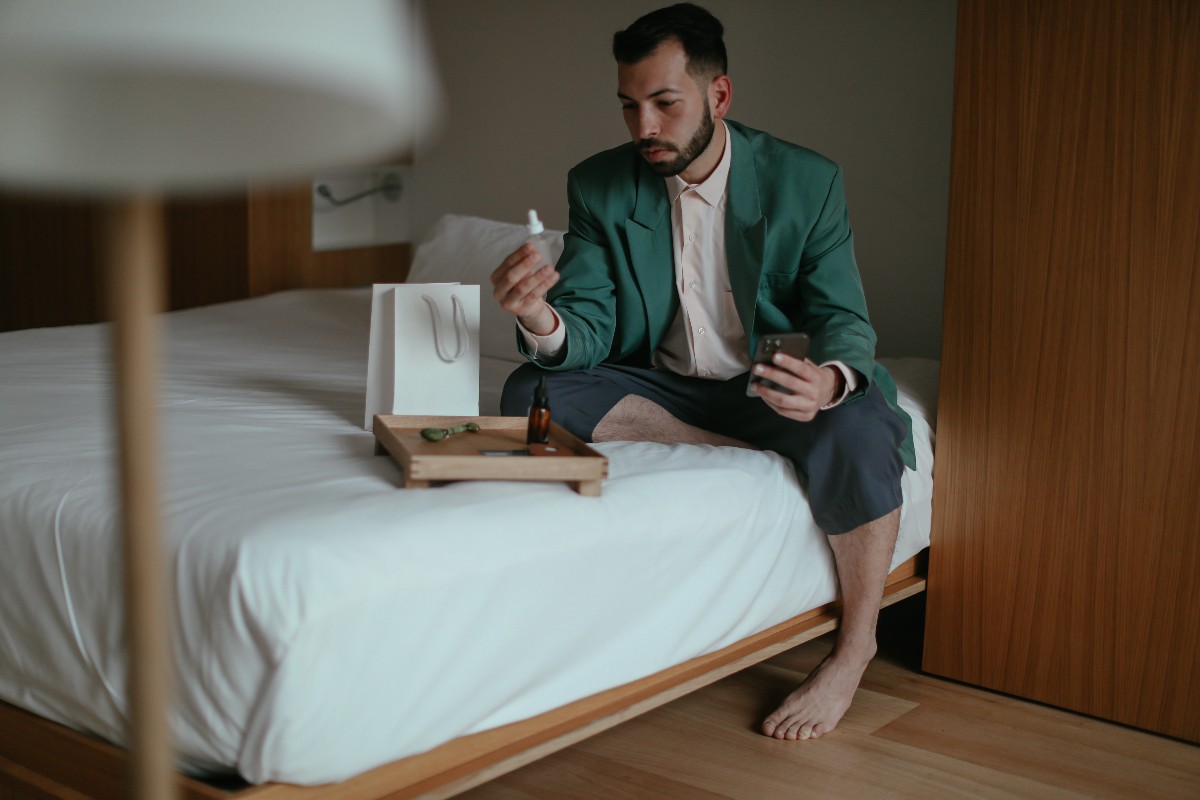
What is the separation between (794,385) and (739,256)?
39cm

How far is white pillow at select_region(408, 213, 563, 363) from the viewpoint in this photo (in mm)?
2854

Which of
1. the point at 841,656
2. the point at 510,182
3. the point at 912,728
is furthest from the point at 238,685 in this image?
the point at 510,182

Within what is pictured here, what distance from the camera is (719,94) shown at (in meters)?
A: 2.10

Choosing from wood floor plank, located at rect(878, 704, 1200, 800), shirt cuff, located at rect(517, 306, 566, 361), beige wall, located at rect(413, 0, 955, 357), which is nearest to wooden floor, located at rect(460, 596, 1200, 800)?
wood floor plank, located at rect(878, 704, 1200, 800)

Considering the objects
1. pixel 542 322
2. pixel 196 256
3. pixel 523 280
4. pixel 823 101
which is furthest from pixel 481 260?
pixel 196 256

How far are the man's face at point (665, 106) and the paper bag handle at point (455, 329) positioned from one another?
1.38 ft

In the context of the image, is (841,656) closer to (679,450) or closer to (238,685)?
(679,450)

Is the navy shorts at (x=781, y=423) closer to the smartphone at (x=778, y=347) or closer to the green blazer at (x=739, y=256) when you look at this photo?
the green blazer at (x=739, y=256)

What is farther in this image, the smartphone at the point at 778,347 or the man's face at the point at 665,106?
the man's face at the point at 665,106

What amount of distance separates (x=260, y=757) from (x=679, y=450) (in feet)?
2.85

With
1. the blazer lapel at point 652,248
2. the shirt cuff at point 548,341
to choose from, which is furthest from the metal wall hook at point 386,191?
the shirt cuff at point 548,341

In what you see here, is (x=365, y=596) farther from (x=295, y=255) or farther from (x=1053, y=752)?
(x=295, y=255)

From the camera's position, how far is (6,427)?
1.79 metres

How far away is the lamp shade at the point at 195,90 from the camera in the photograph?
1.62 ft
